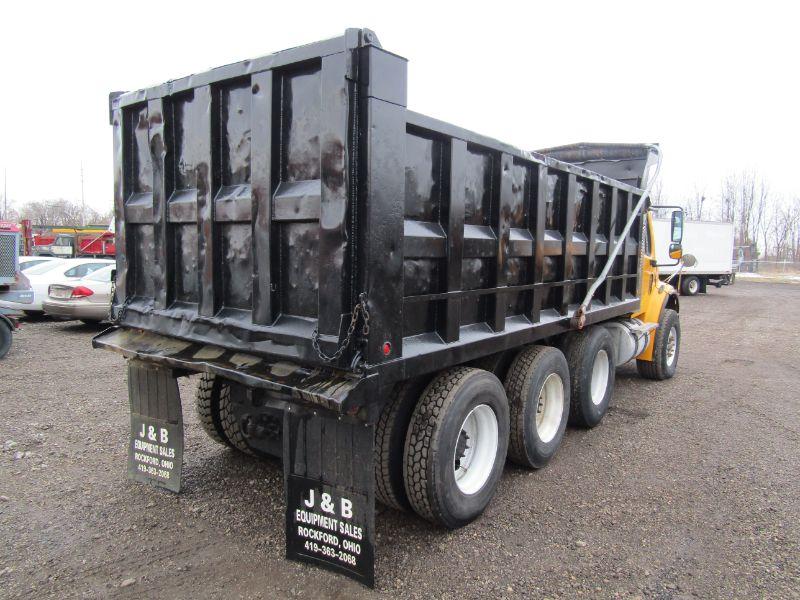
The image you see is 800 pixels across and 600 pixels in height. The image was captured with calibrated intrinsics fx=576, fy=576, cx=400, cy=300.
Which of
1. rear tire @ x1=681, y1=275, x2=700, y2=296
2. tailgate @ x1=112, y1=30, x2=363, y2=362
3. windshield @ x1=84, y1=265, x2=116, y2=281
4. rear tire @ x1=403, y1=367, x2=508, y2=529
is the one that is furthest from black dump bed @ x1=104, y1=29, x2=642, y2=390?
rear tire @ x1=681, y1=275, x2=700, y2=296

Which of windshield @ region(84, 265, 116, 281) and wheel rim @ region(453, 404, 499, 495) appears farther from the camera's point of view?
windshield @ region(84, 265, 116, 281)

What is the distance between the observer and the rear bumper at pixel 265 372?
284cm

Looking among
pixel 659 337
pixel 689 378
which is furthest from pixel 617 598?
pixel 689 378

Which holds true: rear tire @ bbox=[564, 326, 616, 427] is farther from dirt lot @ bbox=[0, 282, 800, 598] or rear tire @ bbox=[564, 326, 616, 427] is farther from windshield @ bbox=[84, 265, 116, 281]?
windshield @ bbox=[84, 265, 116, 281]

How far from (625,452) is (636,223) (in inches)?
118

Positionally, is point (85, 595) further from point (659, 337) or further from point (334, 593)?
point (659, 337)

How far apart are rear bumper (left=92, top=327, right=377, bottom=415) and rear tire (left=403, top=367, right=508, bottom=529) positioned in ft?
2.29

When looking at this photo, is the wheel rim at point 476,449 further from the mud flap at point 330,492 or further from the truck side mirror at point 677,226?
the truck side mirror at point 677,226

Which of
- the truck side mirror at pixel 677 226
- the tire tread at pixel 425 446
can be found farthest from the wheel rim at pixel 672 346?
the tire tread at pixel 425 446

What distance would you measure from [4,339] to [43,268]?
4.91 meters

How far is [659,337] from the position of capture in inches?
317

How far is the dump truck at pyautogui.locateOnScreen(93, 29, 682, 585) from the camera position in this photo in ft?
9.46

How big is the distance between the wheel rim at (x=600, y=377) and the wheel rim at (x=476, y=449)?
2.53m

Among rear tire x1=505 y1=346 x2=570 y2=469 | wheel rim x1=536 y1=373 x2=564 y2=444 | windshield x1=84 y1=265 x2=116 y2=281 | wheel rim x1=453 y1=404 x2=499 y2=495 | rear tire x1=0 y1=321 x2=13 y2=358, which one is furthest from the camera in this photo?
windshield x1=84 y1=265 x2=116 y2=281
